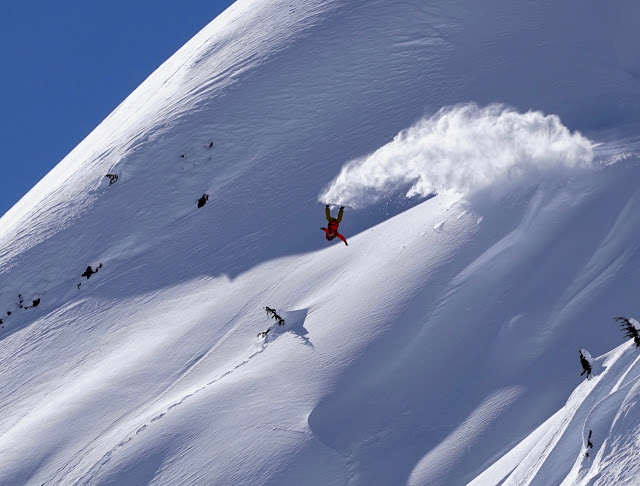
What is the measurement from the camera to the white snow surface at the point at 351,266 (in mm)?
21062

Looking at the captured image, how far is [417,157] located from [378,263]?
4252 millimetres

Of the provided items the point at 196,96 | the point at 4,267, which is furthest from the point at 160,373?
the point at 196,96

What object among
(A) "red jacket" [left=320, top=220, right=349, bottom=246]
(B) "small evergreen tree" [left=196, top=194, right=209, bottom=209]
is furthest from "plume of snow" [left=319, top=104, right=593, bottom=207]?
A: (B) "small evergreen tree" [left=196, top=194, right=209, bottom=209]

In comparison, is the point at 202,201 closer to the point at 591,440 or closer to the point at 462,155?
the point at 462,155

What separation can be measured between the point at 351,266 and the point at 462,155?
4325 millimetres

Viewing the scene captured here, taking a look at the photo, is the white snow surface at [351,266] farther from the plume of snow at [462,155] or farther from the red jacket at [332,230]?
the red jacket at [332,230]

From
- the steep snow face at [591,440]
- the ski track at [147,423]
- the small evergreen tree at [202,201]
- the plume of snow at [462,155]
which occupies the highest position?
the small evergreen tree at [202,201]

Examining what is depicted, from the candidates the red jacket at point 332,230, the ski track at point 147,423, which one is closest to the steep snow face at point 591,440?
the ski track at point 147,423

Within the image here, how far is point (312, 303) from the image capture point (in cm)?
2489

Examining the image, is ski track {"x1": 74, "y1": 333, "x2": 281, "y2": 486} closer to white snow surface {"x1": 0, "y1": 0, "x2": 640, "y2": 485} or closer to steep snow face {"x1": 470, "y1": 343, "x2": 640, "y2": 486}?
white snow surface {"x1": 0, "y1": 0, "x2": 640, "y2": 485}

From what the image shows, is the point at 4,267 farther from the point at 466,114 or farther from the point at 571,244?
the point at 571,244

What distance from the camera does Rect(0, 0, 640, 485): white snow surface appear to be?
21062 millimetres

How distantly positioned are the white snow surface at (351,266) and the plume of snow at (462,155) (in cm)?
8

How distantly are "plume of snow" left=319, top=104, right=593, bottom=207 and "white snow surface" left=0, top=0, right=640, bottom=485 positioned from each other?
0.26ft
